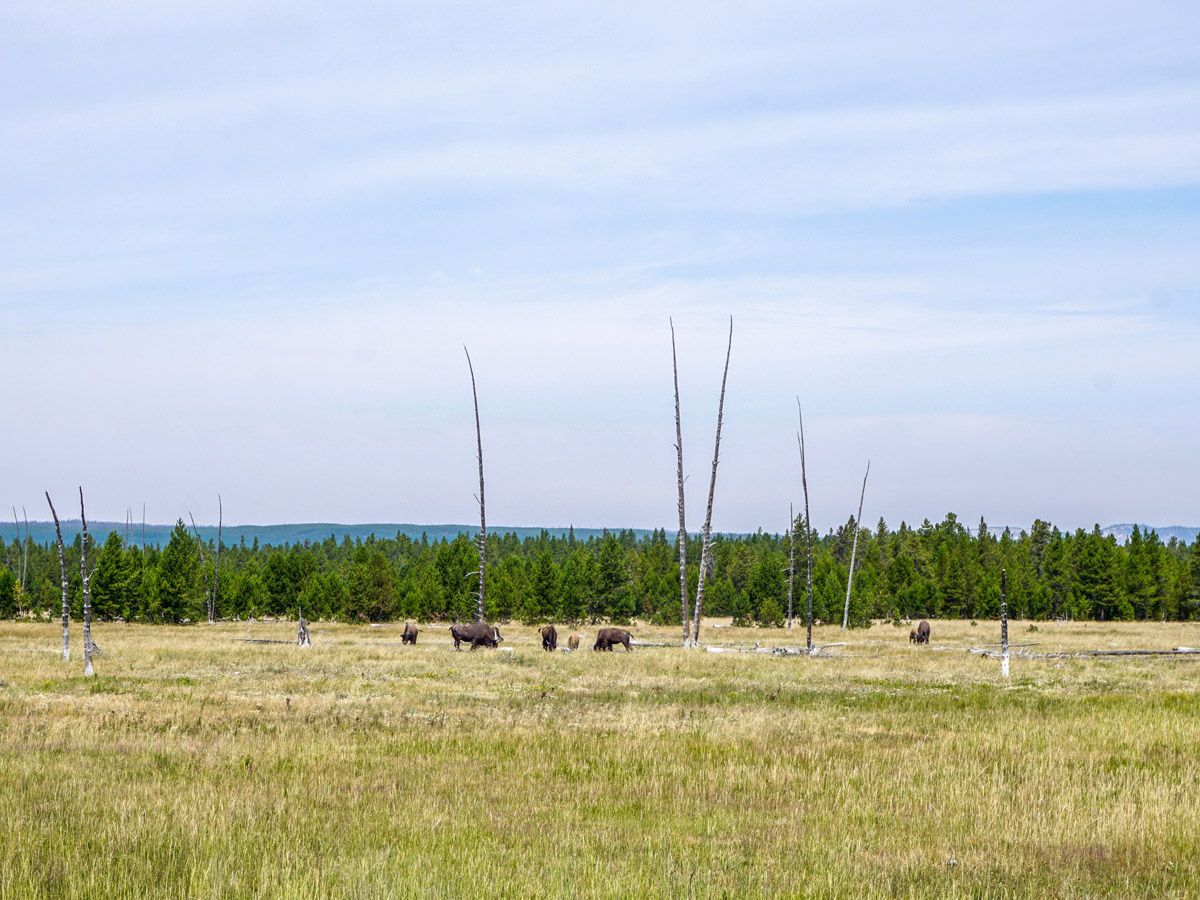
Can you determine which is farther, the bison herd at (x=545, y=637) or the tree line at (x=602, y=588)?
the tree line at (x=602, y=588)

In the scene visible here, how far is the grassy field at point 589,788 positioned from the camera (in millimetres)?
9656

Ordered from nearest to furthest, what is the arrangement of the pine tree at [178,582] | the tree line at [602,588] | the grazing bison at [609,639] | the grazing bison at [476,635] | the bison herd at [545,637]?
the grazing bison at [609,639]
the bison herd at [545,637]
the grazing bison at [476,635]
the pine tree at [178,582]
the tree line at [602,588]

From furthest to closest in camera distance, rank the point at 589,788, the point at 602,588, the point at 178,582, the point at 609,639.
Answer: the point at 602,588 < the point at 178,582 < the point at 609,639 < the point at 589,788

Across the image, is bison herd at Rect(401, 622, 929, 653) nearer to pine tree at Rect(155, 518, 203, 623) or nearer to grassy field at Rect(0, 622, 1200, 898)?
grassy field at Rect(0, 622, 1200, 898)

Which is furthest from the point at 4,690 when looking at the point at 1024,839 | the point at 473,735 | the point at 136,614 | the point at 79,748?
the point at 136,614

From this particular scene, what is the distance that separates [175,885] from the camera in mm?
9203

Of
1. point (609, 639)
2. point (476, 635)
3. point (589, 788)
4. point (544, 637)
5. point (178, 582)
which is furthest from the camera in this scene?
point (178, 582)

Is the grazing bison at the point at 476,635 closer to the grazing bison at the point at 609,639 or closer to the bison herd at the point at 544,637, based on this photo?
the bison herd at the point at 544,637

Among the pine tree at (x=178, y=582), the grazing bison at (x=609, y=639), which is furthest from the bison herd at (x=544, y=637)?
the pine tree at (x=178, y=582)

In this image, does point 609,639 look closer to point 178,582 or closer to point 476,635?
point 476,635

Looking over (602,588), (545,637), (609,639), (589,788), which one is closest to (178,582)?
(602,588)

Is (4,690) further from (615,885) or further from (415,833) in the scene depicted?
(615,885)

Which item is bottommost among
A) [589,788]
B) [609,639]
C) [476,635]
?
[609,639]

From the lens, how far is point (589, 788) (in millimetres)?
13875
